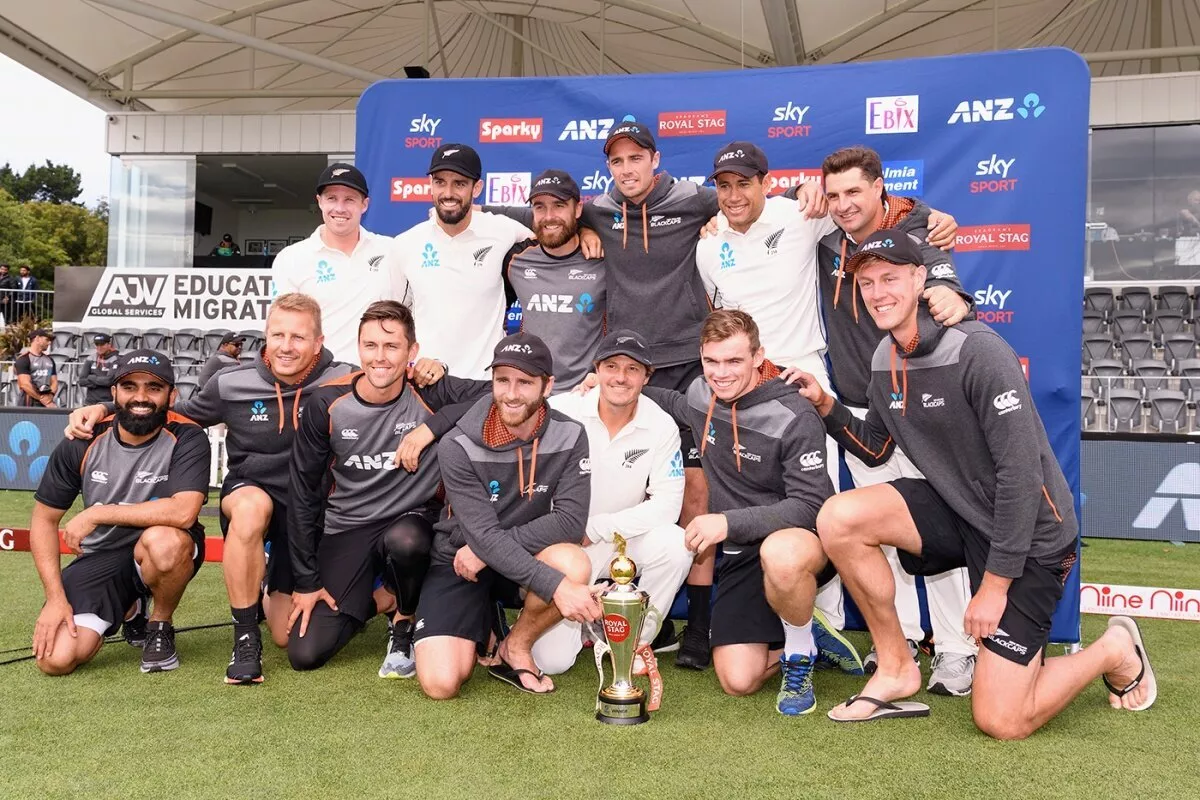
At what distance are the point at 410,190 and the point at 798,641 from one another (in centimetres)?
375

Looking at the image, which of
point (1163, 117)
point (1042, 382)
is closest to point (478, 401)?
point (1042, 382)

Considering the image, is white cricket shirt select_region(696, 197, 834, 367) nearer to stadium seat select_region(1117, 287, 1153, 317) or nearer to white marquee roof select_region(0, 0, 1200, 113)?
white marquee roof select_region(0, 0, 1200, 113)

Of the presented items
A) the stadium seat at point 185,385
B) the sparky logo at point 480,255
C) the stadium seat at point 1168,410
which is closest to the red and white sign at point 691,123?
the sparky logo at point 480,255

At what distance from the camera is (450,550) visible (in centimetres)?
405

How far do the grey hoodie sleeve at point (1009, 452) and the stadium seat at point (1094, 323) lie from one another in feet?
38.7

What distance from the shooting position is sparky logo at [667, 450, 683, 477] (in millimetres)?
4133

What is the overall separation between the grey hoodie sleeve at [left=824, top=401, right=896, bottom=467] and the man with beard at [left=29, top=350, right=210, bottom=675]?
109 inches

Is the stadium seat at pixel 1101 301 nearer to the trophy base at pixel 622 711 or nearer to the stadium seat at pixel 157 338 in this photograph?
the trophy base at pixel 622 711

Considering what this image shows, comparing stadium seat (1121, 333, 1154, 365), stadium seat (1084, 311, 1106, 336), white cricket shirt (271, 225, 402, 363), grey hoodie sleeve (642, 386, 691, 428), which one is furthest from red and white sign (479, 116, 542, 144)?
stadium seat (1084, 311, 1106, 336)

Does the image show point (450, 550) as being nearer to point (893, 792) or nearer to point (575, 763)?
point (575, 763)

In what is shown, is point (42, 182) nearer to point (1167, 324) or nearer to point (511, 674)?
point (1167, 324)

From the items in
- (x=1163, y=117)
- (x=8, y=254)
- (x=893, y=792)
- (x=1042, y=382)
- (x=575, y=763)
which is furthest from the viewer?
Answer: (x=8, y=254)

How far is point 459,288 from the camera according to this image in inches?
191

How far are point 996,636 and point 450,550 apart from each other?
2169 mm
